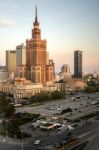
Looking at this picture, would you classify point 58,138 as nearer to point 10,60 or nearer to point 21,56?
point 10,60

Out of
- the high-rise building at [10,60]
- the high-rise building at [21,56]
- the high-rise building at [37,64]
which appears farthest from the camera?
the high-rise building at [37,64]

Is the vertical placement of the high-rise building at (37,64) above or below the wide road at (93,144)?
above

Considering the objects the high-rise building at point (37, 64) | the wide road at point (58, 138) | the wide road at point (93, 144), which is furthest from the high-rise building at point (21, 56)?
the wide road at point (93, 144)

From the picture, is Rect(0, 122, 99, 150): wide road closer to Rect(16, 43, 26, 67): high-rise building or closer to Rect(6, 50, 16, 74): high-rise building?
Rect(6, 50, 16, 74): high-rise building

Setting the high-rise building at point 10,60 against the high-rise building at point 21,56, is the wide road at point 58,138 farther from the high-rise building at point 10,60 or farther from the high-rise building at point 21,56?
the high-rise building at point 21,56

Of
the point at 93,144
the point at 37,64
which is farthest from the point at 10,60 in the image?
the point at 93,144

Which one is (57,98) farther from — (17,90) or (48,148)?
(48,148)

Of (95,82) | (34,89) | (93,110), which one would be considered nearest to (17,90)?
(34,89)

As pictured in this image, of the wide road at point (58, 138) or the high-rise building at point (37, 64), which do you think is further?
the high-rise building at point (37, 64)

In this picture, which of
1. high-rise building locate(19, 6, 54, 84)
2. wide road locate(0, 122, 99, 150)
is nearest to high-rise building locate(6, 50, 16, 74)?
high-rise building locate(19, 6, 54, 84)
